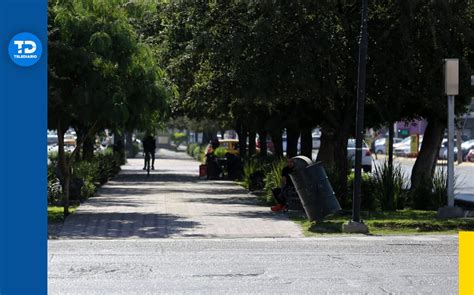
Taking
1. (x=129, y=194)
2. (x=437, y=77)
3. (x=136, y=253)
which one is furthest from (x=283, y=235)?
(x=129, y=194)

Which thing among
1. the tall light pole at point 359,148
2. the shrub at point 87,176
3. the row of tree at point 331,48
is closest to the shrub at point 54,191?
the shrub at point 87,176

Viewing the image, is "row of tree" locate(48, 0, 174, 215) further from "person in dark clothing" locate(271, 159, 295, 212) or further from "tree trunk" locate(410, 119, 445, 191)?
"tree trunk" locate(410, 119, 445, 191)

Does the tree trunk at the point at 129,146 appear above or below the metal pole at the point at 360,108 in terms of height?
below

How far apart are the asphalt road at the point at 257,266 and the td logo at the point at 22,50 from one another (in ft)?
18.5

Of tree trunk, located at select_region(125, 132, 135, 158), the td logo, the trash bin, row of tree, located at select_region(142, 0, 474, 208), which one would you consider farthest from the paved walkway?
tree trunk, located at select_region(125, 132, 135, 158)

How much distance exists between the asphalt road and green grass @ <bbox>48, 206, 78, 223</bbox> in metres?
3.19

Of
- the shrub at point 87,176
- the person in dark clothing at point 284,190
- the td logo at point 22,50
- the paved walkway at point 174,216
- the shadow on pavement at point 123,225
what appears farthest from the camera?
the shrub at point 87,176

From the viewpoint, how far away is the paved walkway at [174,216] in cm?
1605

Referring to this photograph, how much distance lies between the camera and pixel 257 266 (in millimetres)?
11766

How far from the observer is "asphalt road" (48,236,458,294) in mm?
10086

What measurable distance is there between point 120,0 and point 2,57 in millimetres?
13615

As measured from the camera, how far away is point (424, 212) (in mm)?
19797

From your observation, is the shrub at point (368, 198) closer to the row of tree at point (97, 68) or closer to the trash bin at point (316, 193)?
the trash bin at point (316, 193)

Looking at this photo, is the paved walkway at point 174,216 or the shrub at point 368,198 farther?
the shrub at point 368,198
